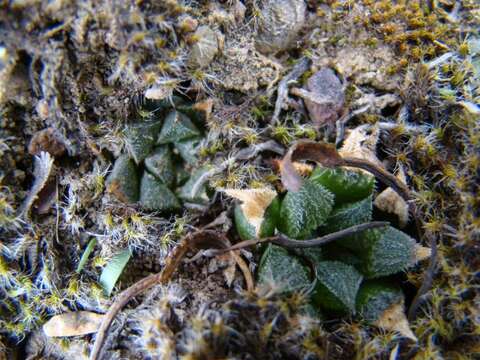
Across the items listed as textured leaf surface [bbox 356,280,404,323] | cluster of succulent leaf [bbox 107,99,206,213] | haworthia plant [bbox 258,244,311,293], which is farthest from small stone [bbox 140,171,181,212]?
textured leaf surface [bbox 356,280,404,323]

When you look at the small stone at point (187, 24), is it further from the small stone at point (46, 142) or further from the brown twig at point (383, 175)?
the brown twig at point (383, 175)

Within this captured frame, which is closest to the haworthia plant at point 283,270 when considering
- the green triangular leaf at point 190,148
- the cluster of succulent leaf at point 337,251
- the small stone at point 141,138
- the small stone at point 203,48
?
the cluster of succulent leaf at point 337,251

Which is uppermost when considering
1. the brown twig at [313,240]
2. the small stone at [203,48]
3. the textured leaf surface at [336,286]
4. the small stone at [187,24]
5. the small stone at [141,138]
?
the small stone at [187,24]

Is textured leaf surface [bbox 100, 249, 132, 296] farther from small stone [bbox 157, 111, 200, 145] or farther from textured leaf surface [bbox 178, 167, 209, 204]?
small stone [bbox 157, 111, 200, 145]

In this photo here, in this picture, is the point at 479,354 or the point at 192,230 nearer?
the point at 479,354

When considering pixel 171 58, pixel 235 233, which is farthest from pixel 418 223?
pixel 171 58

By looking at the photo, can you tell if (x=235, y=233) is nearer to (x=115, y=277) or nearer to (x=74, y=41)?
(x=115, y=277)

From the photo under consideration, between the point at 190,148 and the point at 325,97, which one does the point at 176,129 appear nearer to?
the point at 190,148
